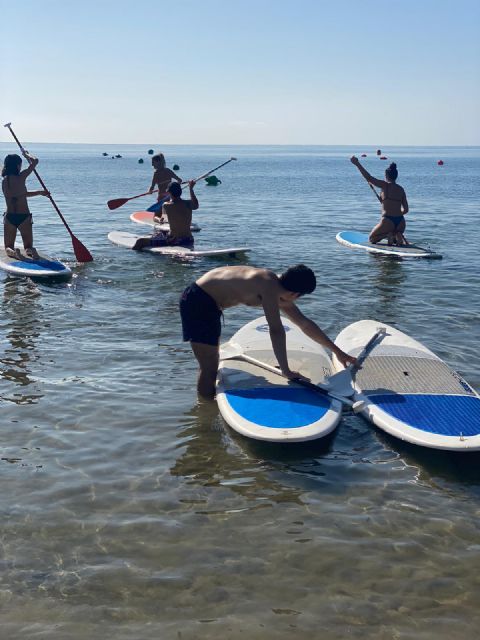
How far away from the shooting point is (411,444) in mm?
6922

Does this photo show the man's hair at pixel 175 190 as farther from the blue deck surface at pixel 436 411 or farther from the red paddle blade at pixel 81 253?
the blue deck surface at pixel 436 411

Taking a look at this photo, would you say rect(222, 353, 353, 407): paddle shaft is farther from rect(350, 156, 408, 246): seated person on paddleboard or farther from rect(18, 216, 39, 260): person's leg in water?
rect(350, 156, 408, 246): seated person on paddleboard

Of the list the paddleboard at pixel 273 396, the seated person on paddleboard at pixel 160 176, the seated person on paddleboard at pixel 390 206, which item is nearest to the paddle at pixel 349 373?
the paddleboard at pixel 273 396

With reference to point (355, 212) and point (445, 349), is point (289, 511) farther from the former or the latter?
point (355, 212)

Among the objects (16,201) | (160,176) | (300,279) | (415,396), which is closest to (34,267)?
(16,201)

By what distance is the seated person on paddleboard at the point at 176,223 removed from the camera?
651 inches

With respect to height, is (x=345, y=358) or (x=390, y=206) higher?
(x=390, y=206)

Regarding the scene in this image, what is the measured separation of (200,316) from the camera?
7.68 m

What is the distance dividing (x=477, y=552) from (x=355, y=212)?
26436 millimetres

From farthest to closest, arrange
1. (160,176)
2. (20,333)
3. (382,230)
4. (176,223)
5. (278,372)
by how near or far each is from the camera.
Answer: (160,176) → (382,230) → (176,223) → (20,333) → (278,372)

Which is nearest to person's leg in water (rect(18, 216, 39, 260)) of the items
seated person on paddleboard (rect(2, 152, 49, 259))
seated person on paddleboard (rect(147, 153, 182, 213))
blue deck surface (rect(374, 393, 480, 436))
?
seated person on paddleboard (rect(2, 152, 49, 259))

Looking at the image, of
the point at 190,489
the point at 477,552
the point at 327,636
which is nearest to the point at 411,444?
the point at 477,552

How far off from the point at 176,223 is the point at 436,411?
11.3 metres

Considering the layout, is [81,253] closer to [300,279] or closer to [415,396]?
[300,279]
